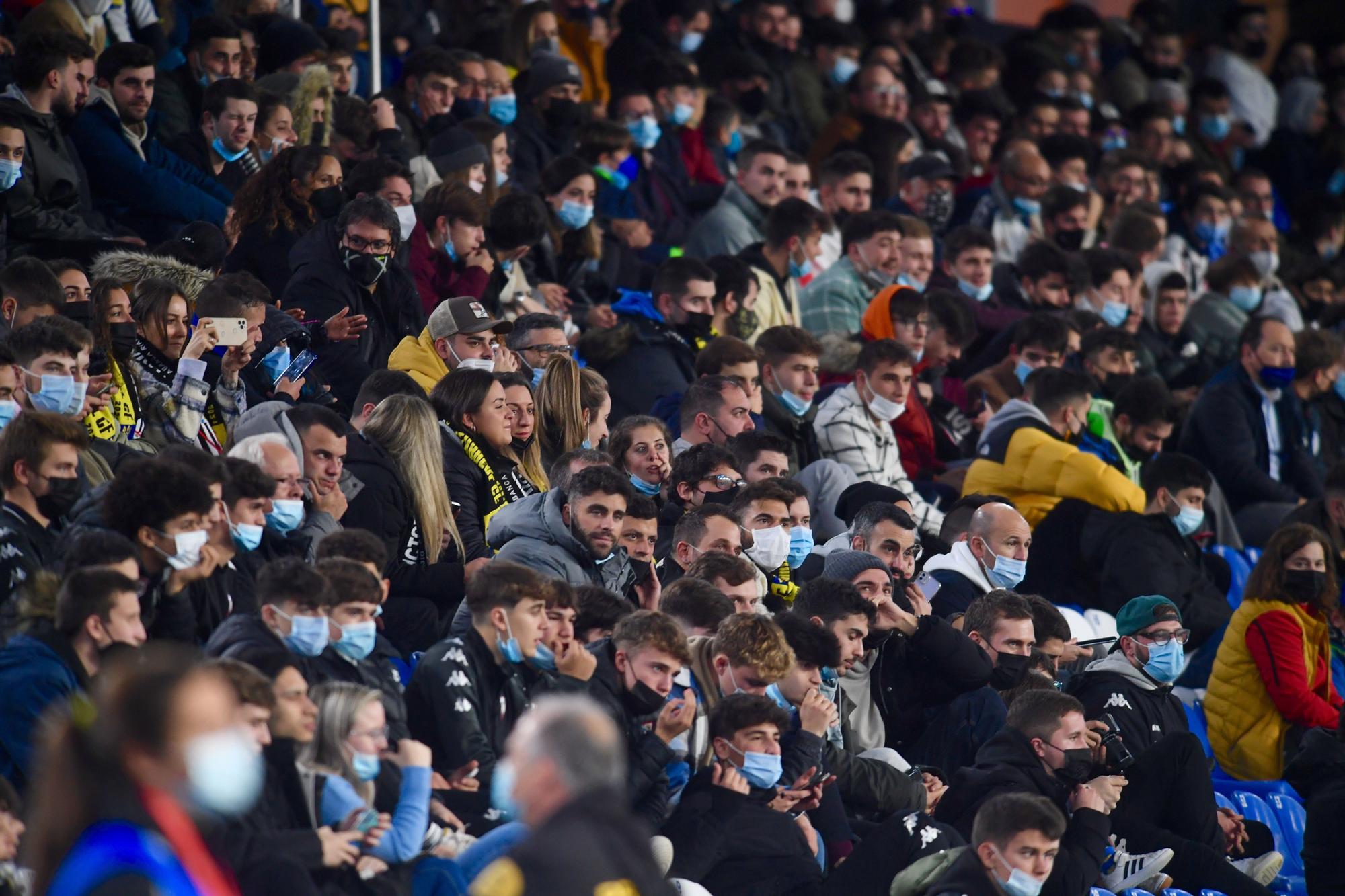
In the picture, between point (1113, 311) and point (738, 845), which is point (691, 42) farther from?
point (738, 845)

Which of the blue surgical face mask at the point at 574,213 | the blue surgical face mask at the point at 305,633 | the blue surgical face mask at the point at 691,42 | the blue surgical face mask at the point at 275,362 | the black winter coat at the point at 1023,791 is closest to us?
the blue surgical face mask at the point at 305,633

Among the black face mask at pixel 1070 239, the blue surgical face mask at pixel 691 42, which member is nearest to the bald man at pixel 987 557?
the black face mask at pixel 1070 239

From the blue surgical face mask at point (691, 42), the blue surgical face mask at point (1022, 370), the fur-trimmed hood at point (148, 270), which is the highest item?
the fur-trimmed hood at point (148, 270)

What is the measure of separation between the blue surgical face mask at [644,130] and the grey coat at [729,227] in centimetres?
71

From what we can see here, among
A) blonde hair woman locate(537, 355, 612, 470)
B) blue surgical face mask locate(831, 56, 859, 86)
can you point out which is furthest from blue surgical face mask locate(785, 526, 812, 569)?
blue surgical face mask locate(831, 56, 859, 86)

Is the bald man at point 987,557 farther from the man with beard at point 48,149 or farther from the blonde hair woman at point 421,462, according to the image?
the man with beard at point 48,149

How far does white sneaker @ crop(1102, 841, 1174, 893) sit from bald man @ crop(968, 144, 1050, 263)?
693cm

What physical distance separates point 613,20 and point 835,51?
1.75 meters

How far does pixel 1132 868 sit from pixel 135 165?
5.57 m

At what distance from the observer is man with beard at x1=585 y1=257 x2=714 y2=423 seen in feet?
32.8

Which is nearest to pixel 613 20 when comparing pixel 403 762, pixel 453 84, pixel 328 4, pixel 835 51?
pixel 835 51

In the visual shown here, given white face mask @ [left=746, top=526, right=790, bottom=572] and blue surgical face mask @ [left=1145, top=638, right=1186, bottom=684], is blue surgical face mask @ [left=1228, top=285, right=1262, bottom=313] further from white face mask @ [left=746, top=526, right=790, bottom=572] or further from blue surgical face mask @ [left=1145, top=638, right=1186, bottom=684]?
white face mask @ [left=746, top=526, right=790, bottom=572]

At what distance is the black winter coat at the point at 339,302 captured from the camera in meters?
8.84

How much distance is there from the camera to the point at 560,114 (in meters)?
12.7
